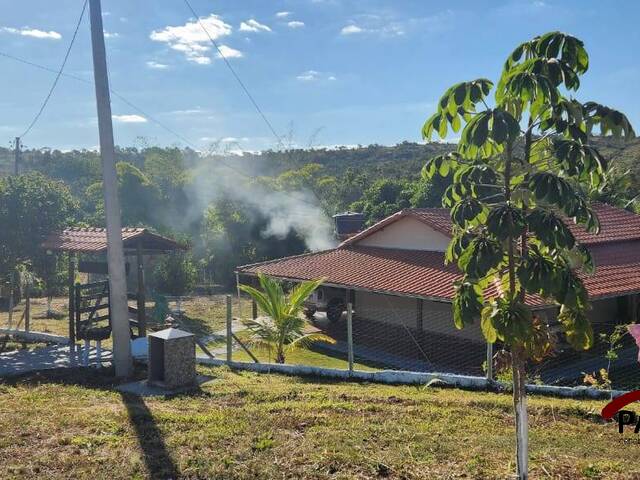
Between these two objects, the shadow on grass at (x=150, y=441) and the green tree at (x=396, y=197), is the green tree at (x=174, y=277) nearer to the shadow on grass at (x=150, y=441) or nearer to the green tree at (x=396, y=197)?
the green tree at (x=396, y=197)

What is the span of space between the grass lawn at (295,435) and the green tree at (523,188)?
107 centimetres

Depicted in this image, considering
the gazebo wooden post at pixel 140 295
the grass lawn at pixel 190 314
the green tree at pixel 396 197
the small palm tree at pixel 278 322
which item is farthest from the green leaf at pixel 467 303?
the green tree at pixel 396 197

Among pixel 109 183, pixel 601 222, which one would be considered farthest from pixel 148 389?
pixel 601 222

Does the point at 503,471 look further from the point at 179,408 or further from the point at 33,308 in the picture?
the point at 33,308

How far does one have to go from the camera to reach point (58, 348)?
12.8 meters

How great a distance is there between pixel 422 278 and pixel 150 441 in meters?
9.56

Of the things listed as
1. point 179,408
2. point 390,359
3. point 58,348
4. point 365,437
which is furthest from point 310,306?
point 365,437

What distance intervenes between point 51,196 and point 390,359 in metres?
12.2

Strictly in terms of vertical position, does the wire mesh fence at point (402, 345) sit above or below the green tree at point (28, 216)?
below

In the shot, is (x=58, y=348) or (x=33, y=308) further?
(x=33, y=308)

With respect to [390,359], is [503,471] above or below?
above

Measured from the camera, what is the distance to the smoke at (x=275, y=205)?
30656 mm

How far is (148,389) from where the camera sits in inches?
348

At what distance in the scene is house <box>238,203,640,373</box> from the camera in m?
13.7
